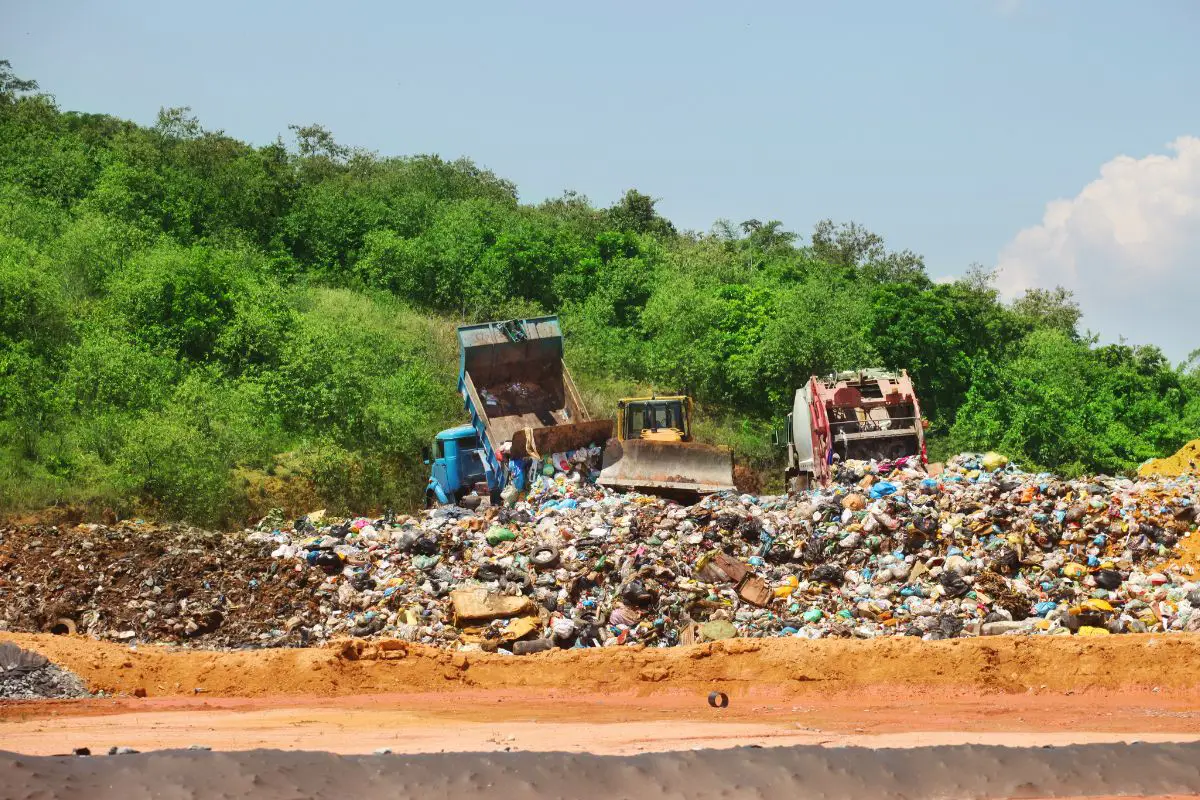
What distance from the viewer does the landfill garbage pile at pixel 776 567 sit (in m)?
10.6

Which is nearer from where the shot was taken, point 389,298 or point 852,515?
point 852,515

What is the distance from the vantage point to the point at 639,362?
1059 inches

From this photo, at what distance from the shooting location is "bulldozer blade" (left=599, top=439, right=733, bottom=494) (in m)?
14.6

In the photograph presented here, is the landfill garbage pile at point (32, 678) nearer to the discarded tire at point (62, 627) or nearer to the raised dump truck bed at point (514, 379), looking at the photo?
the discarded tire at point (62, 627)

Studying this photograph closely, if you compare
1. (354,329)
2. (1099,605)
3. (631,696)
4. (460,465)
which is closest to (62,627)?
(631,696)

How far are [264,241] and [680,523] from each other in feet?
79.8

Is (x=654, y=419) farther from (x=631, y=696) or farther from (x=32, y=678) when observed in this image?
(x=32, y=678)

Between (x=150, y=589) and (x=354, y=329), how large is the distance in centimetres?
1175

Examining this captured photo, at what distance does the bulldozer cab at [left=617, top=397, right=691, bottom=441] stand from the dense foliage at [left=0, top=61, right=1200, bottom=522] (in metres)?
5.04

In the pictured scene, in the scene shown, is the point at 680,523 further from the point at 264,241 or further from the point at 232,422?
the point at 264,241

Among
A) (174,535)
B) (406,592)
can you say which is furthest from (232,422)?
(406,592)

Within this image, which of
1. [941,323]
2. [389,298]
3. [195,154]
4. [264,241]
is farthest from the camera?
[195,154]

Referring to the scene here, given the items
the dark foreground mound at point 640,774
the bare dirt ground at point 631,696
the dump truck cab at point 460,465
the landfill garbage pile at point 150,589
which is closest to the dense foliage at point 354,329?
the dump truck cab at point 460,465

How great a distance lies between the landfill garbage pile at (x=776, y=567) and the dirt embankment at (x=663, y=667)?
34.1 inches
